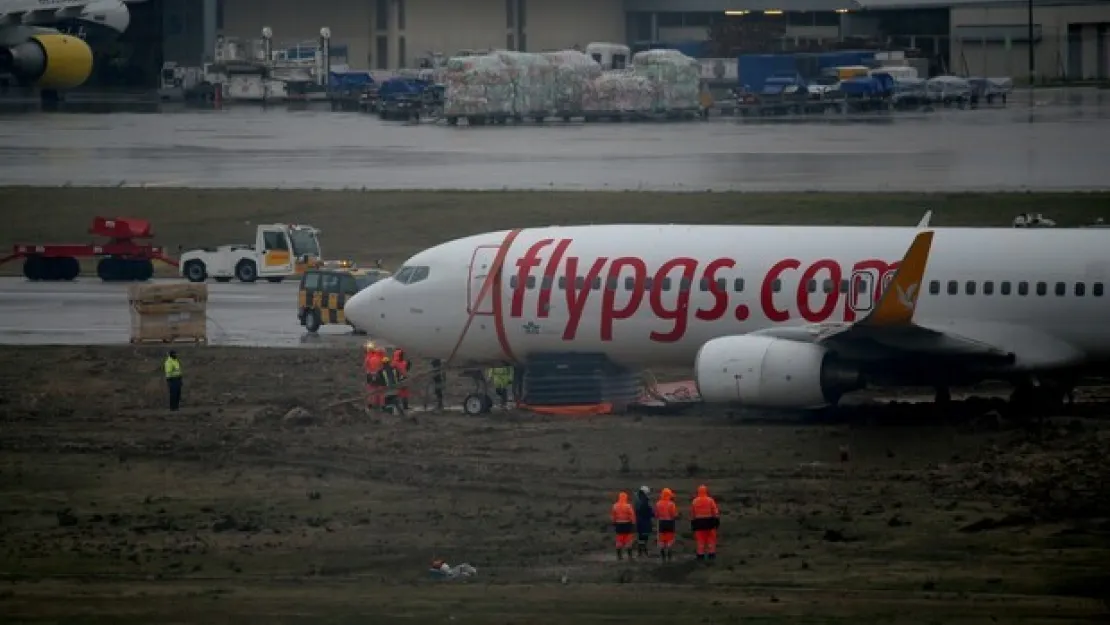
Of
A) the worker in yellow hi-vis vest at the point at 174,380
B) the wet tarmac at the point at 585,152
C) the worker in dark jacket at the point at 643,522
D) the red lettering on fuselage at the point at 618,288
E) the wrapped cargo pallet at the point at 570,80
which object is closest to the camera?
the worker in dark jacket at the point at 643,522

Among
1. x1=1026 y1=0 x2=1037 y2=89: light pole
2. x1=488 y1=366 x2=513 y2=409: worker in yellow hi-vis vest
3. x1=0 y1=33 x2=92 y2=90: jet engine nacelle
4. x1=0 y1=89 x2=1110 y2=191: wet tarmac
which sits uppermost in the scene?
x1=1026 y1=0 x2=1037 y2=89: light pole

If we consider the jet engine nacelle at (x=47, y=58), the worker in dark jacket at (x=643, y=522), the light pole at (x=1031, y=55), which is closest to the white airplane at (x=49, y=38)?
the jet engine nacelle at (x=47, y=58)

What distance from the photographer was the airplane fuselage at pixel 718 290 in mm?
36781

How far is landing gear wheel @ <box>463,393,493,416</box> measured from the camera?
39.0 meters

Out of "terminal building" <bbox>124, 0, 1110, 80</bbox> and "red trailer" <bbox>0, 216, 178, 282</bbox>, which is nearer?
"red trailer" <bbox>0, 216, 178, 282</bbox>

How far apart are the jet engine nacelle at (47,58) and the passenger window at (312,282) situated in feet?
164

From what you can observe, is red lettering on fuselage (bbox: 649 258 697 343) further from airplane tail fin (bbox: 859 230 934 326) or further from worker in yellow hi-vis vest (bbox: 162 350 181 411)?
worker in yellow hi-vis vest (bbox: 162 350 181 411)

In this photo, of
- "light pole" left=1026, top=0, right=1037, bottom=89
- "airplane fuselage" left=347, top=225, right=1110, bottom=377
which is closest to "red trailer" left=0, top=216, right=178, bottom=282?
"airplane fuselage" left=347, top=225, right=1110, bottom=377

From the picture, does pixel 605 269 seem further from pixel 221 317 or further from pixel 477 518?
pixel 221 317

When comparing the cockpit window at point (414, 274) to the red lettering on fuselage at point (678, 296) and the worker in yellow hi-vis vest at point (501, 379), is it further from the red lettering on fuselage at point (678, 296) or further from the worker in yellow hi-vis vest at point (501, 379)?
the red lettering on fuselage at point (678, 296)

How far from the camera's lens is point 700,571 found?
27.2m

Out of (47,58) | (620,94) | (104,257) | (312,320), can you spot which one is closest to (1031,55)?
(620,94)

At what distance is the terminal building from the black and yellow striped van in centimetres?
8216

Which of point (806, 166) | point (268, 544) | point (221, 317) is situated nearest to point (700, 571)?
point (268, 544)
